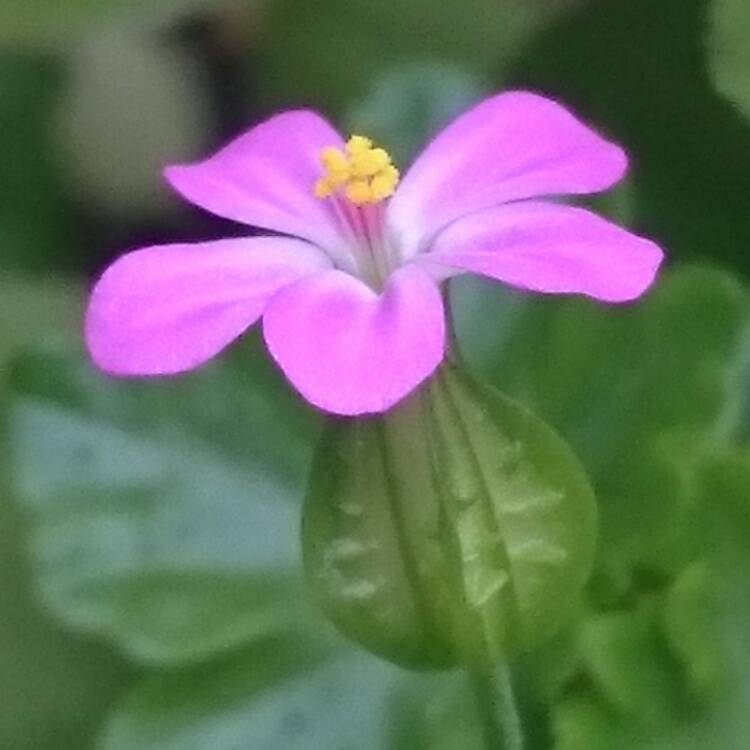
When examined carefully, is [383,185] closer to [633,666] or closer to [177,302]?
[177,302]

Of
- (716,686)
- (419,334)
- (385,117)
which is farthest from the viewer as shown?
(385,117)

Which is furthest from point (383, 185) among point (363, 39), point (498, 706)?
point (363, 39)

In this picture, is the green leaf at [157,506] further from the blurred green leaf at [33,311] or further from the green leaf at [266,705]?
the blurred green leaf at [33,311]

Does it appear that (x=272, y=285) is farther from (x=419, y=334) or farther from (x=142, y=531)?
(x=142, y=531)

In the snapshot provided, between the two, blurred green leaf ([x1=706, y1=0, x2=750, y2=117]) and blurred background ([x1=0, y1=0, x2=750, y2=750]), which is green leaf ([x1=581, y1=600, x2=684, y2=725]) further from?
blurred green leaf ([x1=706, y1=0, x2=750, y2=117])

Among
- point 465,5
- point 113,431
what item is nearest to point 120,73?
point 465,5

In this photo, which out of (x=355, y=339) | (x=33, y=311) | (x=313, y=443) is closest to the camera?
(x=355, y=339)
